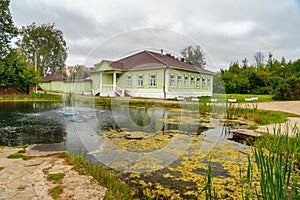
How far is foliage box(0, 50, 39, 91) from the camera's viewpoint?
1742 centimetres

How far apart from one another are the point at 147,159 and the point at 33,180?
1.89 m

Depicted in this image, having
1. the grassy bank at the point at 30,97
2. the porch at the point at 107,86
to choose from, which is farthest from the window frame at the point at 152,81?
the grassy bank at the point at 30,97

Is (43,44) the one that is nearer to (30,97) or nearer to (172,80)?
(30,97)

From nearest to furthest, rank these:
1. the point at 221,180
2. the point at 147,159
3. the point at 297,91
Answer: the point at 221,180, the point at 147,159, the point at 297,91

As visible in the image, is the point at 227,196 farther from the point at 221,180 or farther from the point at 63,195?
the point at 63,195

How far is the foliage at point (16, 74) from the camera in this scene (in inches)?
686

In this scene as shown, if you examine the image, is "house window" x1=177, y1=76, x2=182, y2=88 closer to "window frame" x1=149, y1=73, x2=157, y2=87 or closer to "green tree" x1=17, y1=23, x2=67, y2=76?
"window frame" x1=149, y1=73, x2=157, y2=87

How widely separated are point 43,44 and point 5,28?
14593 millimetres

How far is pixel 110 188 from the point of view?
8.10ft

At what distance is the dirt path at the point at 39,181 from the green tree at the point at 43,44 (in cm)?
3467

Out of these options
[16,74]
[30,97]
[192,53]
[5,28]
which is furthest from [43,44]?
[192,53]

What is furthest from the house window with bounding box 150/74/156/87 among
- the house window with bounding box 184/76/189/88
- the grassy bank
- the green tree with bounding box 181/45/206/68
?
the green tree with bounding box 181/45/206/68

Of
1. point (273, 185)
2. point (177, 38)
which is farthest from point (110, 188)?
point (177, 38)

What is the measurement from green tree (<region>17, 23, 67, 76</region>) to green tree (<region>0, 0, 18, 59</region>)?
41.8ft
